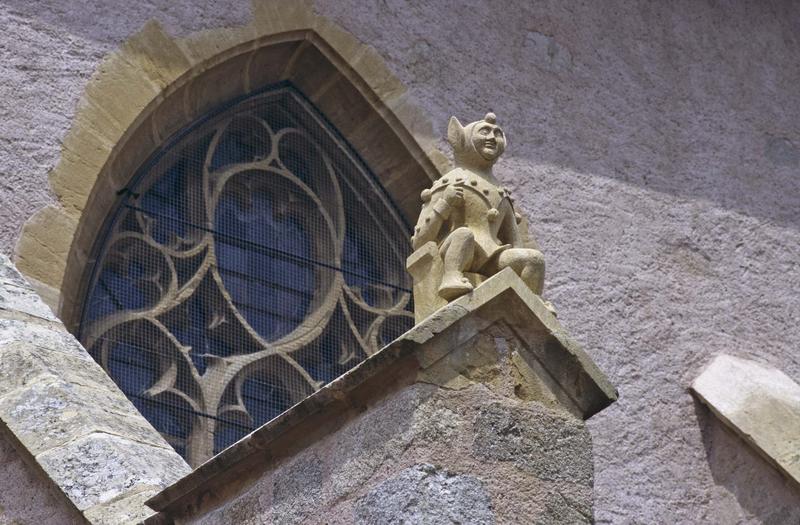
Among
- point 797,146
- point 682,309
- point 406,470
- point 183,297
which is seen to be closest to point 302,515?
point 406,470

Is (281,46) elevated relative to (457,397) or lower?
elevated

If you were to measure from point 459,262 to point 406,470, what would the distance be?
63 cm

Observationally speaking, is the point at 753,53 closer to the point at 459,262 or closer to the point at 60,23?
the point at 60,23

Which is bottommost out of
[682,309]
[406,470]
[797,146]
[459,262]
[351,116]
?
[406,470]

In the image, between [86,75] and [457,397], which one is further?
[86,75]

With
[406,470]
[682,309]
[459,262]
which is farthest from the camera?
[682,309]

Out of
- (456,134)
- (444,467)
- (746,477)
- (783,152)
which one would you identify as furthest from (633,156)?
(444,467)

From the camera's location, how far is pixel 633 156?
26.5 ft

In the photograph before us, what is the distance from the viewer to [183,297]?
22.6 feet

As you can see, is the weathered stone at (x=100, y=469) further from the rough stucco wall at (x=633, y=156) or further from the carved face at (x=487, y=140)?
the rough stucco wall at (x=633, y=156)

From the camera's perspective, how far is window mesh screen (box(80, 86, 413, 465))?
6727 mm

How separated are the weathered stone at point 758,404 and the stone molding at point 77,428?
3.30 m

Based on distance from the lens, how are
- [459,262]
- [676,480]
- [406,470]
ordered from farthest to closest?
[676,480]
[459,262]
[406,470]

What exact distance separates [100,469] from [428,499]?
93 centimetres
